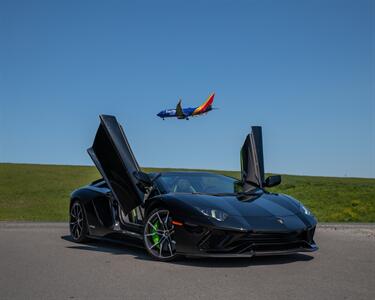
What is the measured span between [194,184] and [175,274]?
2210 mm

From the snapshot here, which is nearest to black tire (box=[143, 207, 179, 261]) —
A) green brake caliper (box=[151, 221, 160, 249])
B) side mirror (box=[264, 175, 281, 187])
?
green brake caliper (box=[151, 221, 160, 249])

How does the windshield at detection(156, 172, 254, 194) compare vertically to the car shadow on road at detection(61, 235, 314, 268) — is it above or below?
above

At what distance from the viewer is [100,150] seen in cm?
884

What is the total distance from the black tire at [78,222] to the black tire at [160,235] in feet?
7.12

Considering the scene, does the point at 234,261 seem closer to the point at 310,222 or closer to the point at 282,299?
the point at 310,222

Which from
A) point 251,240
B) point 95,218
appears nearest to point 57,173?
point 95,218

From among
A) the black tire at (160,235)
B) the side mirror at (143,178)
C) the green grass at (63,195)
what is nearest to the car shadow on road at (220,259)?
the black tire at (160,235)

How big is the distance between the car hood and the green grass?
34.6ft

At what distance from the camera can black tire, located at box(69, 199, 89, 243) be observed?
9.89 metres

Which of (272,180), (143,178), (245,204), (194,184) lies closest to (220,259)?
(245,204)

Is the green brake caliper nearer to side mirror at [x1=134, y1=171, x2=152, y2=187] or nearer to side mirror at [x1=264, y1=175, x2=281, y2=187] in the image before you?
side mirror at [x1=134, y1=171, x2=152, y2=187]

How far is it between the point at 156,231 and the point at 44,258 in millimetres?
1568

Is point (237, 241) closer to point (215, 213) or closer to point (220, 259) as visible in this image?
point (215, 213)

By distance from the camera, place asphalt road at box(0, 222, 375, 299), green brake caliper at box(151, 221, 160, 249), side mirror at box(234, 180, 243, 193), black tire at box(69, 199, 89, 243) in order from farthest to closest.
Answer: black tire at box(69, 199, 89, 243) → side mirror at box(234, 180, 243, 193) → green brake caliper at box(151, 221, 160, 249) → asphalt road at box(0, 222, 375, 299)
